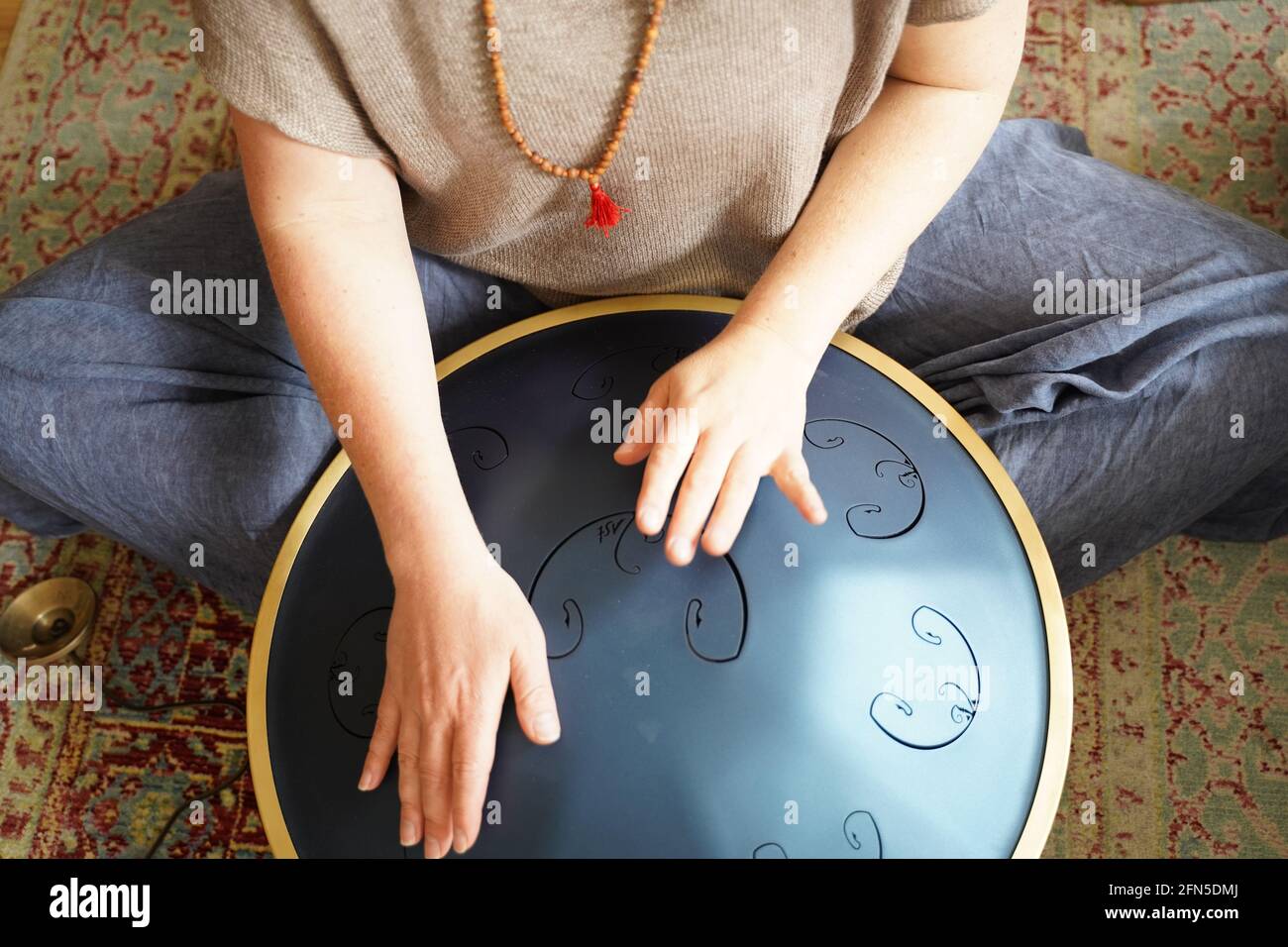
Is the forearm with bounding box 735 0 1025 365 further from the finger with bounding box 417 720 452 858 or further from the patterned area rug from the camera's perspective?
the patterned area rug

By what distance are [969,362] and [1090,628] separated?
50 centimetres

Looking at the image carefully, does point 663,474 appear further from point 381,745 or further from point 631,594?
point 381,745

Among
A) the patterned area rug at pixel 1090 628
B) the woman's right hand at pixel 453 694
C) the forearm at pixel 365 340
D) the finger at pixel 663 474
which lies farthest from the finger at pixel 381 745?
the patterned area rug at pixel 1090 628

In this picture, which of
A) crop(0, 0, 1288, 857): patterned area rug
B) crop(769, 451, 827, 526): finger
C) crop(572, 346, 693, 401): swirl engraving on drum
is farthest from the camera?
crop(0, 0, 1288, 857): patterned area rug

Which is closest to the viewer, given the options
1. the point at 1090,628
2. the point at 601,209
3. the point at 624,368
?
the point at 601,209

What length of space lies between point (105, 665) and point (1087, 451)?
1.18 metres

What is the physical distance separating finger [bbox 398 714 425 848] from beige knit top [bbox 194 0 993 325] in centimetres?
39

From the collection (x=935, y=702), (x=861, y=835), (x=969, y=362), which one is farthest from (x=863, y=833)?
(x=969, y=362)

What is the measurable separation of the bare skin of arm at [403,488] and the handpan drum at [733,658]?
3 cm

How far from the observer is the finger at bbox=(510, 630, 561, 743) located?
0.64m

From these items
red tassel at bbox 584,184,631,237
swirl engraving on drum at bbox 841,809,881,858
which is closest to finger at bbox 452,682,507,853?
swirl engraving on drum at bbox 841,809,881,858

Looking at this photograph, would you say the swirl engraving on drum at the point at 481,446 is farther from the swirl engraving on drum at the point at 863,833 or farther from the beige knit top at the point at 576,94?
the swirl engraving on drum at the point at 863,833

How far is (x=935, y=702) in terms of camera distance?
668mm
